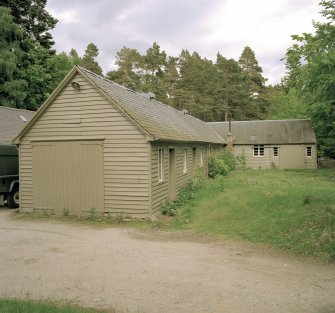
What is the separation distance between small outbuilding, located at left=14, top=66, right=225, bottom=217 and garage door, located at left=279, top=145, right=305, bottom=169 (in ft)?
73.0

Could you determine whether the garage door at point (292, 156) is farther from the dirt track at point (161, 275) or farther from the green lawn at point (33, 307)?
the green lawn at point (33, 307)

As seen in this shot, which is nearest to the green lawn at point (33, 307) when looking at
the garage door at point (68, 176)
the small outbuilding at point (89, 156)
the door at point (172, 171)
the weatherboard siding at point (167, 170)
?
the small outbuilding at point (89, 156)

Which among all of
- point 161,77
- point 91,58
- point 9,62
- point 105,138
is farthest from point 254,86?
point 105,138

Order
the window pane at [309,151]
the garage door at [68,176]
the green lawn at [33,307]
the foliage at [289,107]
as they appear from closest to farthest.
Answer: the green lawn at [33,307]
the garage door at [68,176]
the window pane at [309,151]
the foliage at [289,107]

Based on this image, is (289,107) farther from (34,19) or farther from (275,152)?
(34,19)

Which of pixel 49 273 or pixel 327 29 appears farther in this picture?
pixel 327 29

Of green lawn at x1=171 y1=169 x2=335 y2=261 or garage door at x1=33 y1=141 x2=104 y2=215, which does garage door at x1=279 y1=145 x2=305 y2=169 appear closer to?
green lawn at x1=171 y1=169 x2=335 y2=261

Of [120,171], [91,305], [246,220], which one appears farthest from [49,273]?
[246,220]

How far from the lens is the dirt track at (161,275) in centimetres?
537

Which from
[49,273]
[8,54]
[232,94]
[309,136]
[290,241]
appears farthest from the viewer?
[232,94]

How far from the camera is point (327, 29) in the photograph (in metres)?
7.96

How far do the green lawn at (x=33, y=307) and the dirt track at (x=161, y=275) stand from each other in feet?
1.27

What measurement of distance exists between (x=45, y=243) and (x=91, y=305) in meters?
4.35

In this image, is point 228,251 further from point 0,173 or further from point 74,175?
point 0,173
